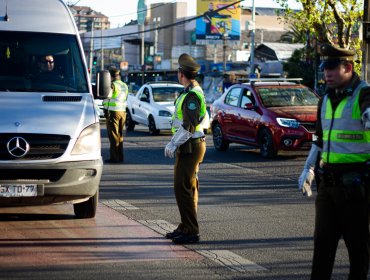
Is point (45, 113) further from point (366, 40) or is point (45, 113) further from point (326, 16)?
point (326, 16)

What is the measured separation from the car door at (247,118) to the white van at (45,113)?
8.41 m

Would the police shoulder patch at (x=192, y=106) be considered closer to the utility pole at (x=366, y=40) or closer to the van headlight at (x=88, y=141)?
the van headlight at (x=88, y=141)

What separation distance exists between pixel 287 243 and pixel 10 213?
3715mm

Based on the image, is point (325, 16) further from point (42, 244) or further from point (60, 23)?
point (42, 244)

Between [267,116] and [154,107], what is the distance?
8.19 m

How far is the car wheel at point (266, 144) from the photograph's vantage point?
18047 mm

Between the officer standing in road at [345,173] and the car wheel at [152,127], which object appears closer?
the officer standing in road at [345,173]

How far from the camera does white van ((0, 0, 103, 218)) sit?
9.02 meters

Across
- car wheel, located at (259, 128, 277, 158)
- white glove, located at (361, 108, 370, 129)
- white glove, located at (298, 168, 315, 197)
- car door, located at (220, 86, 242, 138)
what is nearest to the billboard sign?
car door, located at (220, 86, 242, 138)

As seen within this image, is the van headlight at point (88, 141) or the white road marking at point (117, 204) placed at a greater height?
the van headlight at point (88, 141)

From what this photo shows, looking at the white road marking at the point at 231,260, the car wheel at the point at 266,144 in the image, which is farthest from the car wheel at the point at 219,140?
the white road marking at the point at 231,260

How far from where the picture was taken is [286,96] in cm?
1906

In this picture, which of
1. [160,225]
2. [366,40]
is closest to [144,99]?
[366,40]

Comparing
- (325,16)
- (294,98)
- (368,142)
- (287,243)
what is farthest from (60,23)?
(325,16)
